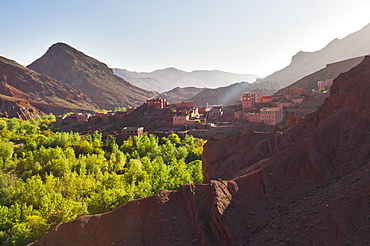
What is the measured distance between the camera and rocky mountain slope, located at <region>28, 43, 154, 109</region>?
6444 inches

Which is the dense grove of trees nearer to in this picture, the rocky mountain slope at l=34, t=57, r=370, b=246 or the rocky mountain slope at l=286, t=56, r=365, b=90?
the rocky mountain slope at l=34, t=57, r=370, b=246

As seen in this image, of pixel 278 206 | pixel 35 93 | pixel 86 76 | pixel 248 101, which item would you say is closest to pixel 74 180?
pixel 278 206

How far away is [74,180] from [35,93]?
114770 millimetres

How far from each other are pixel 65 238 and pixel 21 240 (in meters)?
8.99

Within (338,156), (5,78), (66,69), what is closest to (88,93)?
(66,69)

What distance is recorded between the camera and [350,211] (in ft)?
36.2

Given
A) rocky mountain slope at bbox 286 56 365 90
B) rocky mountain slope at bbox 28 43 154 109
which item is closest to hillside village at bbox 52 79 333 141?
rocky mountain slope at bbox 286 56 365 90

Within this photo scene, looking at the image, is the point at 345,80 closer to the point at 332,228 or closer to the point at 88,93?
the point at 332,228

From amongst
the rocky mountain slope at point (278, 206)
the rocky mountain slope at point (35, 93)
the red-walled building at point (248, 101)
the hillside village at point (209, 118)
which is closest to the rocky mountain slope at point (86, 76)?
the rocky mountain slope at point (35, 93)

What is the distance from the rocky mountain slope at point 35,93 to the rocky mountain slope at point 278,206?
349 ft

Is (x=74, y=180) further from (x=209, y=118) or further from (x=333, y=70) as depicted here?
(x=333, y=70)

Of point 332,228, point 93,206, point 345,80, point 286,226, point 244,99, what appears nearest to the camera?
point 332,228

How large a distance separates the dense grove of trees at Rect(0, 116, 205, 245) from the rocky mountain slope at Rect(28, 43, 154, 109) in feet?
358

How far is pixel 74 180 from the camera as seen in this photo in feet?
107
